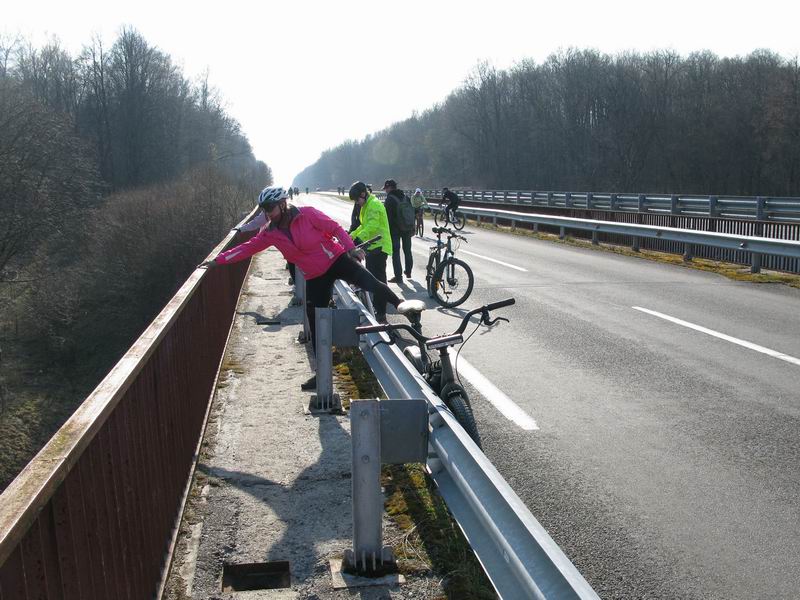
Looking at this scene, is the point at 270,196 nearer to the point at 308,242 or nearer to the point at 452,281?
the point at 308,242

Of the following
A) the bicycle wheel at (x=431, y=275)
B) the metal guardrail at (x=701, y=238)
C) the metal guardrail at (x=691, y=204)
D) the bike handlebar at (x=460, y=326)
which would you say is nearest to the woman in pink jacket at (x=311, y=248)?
the bike handlebar at (x=460, y=326)

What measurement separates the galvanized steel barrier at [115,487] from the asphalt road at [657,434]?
2019 mm

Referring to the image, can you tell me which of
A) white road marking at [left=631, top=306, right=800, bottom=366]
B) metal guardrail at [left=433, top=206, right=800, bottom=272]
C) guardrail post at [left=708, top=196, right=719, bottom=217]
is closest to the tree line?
guardrail post at [left=708, top=196, right=719, bottom=217]

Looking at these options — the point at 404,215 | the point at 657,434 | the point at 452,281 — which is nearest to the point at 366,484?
the point at 657,434

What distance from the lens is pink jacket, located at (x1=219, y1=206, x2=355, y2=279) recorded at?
702 centimetres

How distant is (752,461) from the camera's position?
18.4ft

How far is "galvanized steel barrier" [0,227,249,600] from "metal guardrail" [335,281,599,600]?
4.08ft

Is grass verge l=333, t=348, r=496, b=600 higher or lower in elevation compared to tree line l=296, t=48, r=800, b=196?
lower

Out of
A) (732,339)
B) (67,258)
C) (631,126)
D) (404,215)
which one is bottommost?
(67,258)

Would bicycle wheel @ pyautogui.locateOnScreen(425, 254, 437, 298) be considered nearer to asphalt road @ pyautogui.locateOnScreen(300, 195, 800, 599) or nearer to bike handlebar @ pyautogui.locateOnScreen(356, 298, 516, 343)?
asphalt road @ pyautogui.locateOnScreen(300, 195, 800, 599)

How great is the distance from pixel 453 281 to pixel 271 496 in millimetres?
8435

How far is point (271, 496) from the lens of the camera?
4859 mm

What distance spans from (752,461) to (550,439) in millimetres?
1347

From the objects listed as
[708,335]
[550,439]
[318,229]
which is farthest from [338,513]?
[708,335]
